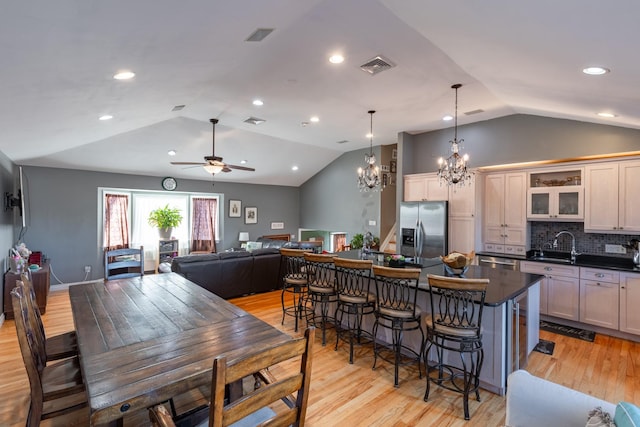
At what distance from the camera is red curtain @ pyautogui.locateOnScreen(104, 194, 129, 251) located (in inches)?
289

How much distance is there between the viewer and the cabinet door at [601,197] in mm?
4141

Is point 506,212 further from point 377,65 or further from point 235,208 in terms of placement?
point 235,208

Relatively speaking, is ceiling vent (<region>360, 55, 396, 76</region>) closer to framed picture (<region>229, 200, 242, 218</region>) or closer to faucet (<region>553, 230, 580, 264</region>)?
faucet (<region>553, 230, 580, 264</region>)

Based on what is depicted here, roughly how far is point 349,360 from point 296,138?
5.18 metres

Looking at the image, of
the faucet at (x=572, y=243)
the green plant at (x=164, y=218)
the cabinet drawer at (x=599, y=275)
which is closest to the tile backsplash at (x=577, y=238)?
the faucet at (x=572, y=243)

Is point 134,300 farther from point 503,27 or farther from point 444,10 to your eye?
point 503,27

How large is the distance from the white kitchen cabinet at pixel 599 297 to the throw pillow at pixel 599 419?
3750 mm

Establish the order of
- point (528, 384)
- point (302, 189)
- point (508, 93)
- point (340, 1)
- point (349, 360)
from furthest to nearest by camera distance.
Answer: point (302, 189)
point (508, 93)
point (349, 360)
point (340, 1)
point (528, 384)

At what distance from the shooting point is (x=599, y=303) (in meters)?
4.03

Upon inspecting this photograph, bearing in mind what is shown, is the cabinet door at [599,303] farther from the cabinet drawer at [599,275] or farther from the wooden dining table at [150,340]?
the wooden dining table at [150,340]

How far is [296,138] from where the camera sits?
722 cm

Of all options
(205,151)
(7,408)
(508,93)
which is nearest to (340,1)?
(508,93)

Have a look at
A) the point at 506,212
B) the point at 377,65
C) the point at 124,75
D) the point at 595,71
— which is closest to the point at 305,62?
the point at 377,65

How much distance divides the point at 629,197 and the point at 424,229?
2.75 meters
